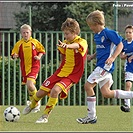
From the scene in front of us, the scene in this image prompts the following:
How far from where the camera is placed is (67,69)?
9383 millimetres

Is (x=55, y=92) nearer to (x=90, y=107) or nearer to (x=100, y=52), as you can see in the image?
(x=90, y=107)

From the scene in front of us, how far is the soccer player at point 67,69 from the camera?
30.1ft

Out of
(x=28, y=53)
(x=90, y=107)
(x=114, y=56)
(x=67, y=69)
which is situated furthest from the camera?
(x=28, y=53)

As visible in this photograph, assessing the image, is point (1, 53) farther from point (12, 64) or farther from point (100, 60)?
point (100, 60)

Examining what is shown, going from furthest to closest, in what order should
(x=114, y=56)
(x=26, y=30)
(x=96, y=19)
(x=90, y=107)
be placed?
(x=26, y=30)
(x=90, y=107)
(x=96, y=19)
(x=114, y=56)

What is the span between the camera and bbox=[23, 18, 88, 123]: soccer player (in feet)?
30.1

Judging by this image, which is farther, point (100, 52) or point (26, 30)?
point (26, 30)

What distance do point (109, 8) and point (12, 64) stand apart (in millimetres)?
5543

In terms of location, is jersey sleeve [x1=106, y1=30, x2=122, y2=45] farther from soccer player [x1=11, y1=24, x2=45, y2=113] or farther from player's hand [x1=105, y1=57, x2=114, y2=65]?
soccer player [x1=11, y1=24, x2=45, y2=113]

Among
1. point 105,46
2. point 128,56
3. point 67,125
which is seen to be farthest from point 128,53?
point 67,125

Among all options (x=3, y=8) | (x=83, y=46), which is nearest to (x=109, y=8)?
(x=3, y=8)

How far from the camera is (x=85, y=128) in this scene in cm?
827

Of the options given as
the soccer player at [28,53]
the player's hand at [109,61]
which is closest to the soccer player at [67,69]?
the player's hand at [109,61]

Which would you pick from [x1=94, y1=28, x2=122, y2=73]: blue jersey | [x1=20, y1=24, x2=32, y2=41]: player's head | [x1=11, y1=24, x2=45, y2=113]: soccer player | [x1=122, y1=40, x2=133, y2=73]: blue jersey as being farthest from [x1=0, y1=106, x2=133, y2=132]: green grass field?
[x1=20, y1=24, x2=32, y2=41]: player's head
